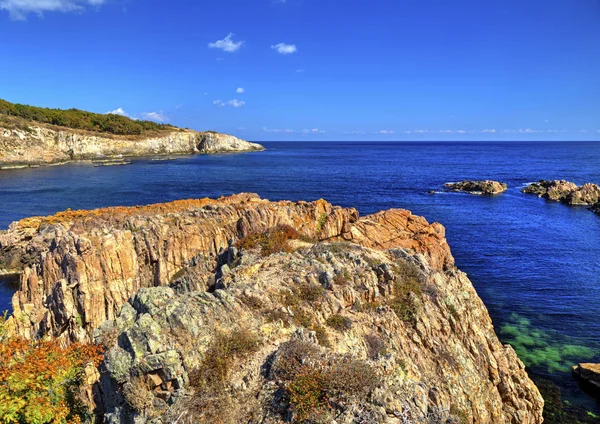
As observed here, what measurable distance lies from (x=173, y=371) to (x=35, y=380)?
4.34 metres


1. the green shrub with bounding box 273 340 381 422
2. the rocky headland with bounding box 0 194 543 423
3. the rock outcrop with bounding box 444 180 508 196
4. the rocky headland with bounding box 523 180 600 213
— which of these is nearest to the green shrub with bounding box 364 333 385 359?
the rocky headland with bounding box 0 194 543 423

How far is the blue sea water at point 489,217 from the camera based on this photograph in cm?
→ 3375

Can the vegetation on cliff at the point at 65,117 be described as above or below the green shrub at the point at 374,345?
above

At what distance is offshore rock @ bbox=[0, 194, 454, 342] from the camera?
2556 cm

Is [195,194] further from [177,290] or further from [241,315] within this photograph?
[241,315]

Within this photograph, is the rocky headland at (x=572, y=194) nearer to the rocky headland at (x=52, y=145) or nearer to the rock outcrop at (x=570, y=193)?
the rock outcrop at (x=570, y=193)

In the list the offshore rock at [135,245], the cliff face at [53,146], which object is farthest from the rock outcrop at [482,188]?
the cliff face at [53,146]

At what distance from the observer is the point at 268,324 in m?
16.5

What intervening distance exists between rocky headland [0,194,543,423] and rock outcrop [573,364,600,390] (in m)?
8.15

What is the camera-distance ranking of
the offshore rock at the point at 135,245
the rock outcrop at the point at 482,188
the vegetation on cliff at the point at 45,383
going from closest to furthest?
the vegetation on cliff at the point at 45,383
the offshore rock at the point at 135,245
the rock outcrop at the point at 482,188

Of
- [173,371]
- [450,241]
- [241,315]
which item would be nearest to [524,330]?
[450,241]

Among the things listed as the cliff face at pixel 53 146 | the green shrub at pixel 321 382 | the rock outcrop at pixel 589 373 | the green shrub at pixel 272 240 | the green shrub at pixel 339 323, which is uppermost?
the cliff face at pixel 53 146

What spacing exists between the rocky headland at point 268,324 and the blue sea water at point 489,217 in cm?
985

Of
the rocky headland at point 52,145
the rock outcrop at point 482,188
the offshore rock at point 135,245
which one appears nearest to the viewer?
the offshore rock at point 135,245
